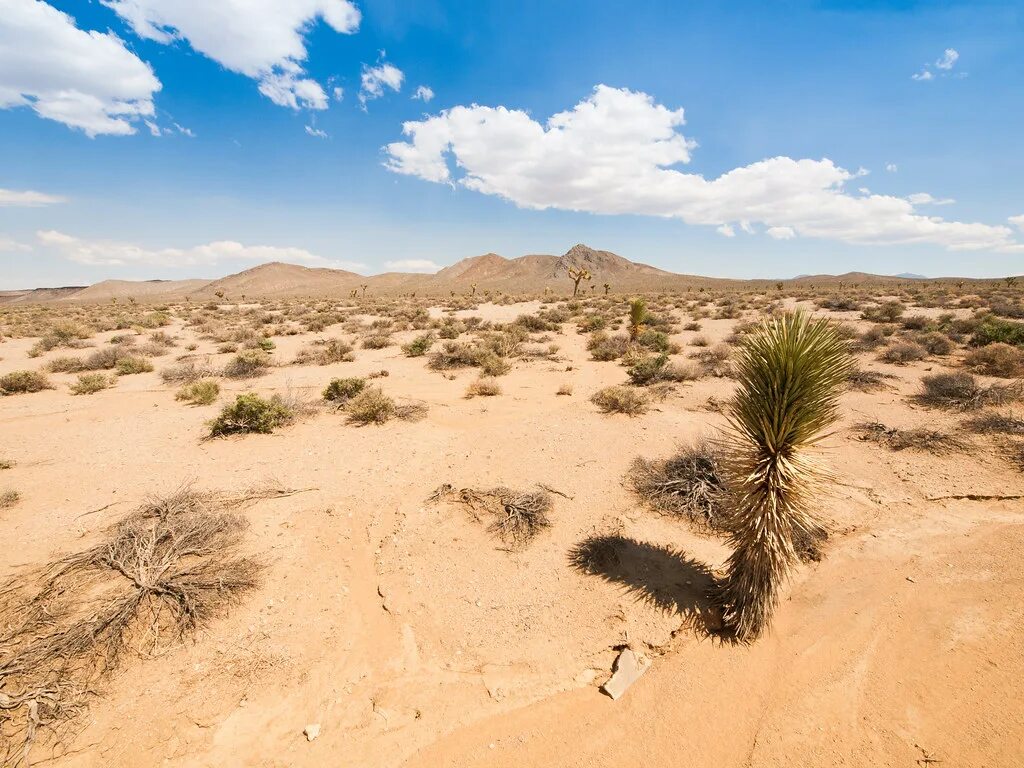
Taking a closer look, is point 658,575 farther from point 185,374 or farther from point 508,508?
point 185,374

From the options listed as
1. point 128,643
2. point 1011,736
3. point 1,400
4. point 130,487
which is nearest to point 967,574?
point 1011,736

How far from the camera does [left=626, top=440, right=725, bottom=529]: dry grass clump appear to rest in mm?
5641

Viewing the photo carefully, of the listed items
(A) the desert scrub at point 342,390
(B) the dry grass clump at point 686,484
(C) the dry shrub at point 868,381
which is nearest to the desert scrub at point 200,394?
(A) the desert scrub at point 342,390

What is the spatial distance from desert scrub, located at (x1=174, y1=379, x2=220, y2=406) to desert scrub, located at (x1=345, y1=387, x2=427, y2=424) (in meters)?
3.71

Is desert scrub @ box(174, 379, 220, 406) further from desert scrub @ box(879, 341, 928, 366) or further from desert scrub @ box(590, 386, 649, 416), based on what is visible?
desert scrub @ box(879, 341, 928, 366)

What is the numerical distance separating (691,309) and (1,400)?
102 feet

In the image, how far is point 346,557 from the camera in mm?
5035

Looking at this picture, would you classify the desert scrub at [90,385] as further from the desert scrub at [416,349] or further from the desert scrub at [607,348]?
the desert scrub at [607,348]

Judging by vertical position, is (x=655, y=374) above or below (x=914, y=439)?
above

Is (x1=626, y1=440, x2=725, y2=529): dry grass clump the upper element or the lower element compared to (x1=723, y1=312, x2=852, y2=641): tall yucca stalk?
lower

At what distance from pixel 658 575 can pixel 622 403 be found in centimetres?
479

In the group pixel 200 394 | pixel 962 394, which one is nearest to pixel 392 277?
pixel 200 394

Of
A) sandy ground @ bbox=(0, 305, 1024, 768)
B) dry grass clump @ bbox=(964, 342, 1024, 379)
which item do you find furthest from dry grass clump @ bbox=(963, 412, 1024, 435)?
dry grass clump @ bbox=(964, 342, 1024, 379)

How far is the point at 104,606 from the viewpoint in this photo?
394cm
